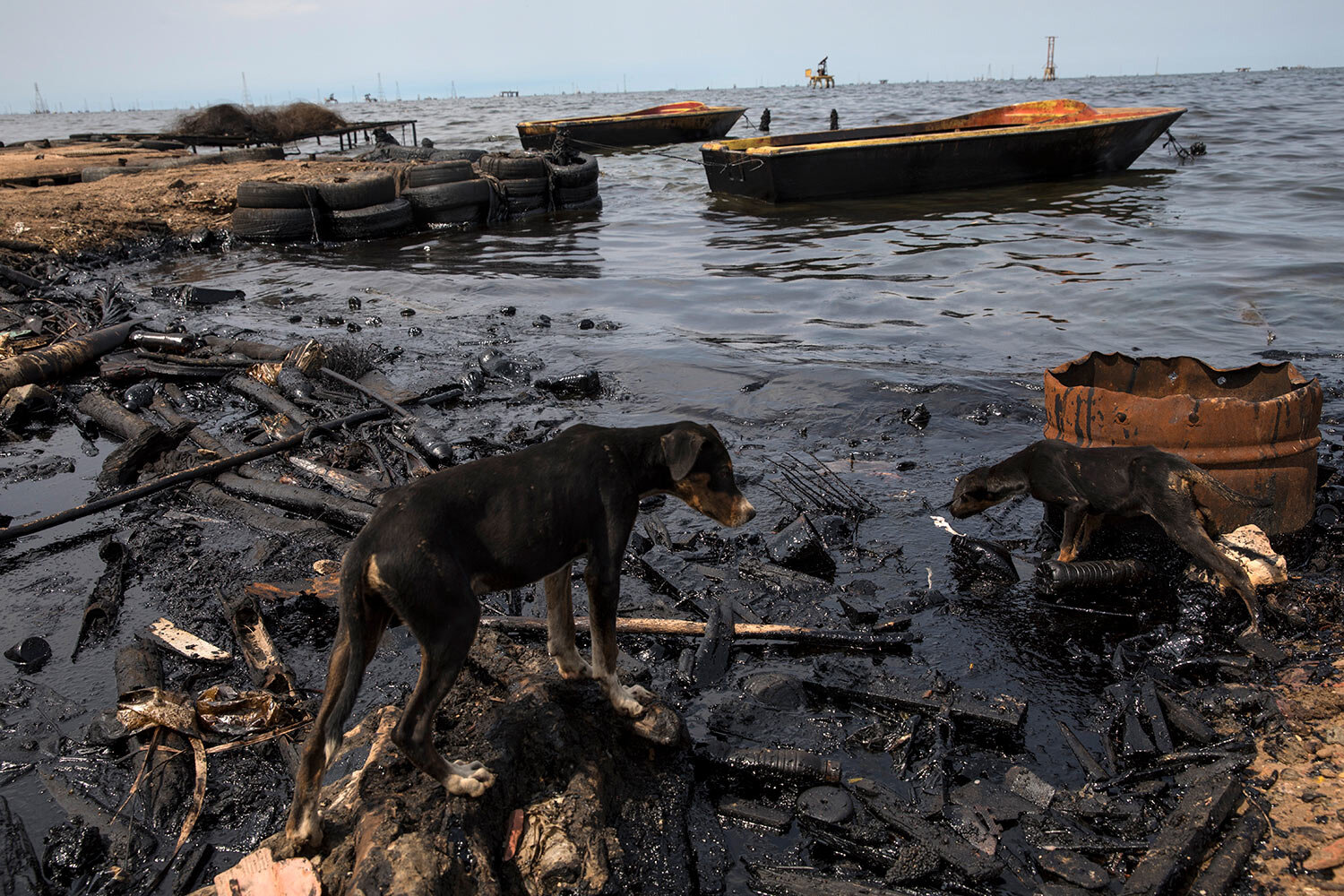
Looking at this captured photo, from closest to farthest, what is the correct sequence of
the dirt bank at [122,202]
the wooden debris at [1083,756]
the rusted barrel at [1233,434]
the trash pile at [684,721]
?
the trash pile at [684,721], the wooden debris at [1083,756], the rusted barrel at [1233,434], the dirt bank at [122,202]

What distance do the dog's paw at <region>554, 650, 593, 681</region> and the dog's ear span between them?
3.17 feet

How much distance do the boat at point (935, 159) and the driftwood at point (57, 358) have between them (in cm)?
1639

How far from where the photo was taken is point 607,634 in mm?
3654

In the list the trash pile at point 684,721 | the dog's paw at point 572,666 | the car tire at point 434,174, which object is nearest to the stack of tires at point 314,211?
the car tire at point 434,174

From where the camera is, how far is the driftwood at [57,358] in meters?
9.21

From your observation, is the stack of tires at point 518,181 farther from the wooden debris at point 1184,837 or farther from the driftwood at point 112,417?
the wooden debris at point 1184,837

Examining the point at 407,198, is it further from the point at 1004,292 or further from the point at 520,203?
the point at 1004,292

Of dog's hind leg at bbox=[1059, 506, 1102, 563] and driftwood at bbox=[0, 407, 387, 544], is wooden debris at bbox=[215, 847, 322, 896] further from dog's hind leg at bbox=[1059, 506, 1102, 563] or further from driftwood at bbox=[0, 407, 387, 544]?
dog's hind leg at bbox=[1059, 506, 1102, 563]

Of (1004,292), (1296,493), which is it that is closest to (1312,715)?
(1296,493)

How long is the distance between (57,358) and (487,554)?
9.01 meters

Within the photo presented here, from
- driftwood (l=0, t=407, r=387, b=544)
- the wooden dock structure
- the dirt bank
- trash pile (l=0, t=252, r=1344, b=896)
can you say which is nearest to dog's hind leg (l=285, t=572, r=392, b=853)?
trash pile (l=0, t=252, r=1344, b=896)

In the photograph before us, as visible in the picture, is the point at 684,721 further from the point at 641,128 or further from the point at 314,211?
the point at 641,128

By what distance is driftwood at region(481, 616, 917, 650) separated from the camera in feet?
15.8

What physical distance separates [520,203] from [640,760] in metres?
20.4
